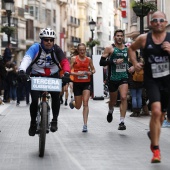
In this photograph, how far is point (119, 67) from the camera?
47.5ft

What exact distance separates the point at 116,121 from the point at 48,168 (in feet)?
28.0

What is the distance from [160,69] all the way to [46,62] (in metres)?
2.39

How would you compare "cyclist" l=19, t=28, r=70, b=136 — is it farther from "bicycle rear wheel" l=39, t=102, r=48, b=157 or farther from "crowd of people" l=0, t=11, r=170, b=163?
"bicycle rear wheel" l=39, t=102, r=48, b=157

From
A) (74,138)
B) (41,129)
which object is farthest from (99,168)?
(74,138)

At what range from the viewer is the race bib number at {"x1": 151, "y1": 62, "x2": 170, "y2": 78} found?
935 centimetres

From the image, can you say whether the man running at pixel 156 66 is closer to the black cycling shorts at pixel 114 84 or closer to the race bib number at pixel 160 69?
the race bib number at pixel 160 69

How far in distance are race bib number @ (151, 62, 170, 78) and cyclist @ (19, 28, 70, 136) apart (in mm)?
1893

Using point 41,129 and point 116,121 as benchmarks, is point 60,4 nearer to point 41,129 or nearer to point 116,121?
point 116,121

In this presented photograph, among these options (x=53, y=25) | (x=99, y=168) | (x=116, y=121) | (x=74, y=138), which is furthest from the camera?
(x=53, y=25)

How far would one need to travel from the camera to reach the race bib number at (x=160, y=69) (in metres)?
9.35

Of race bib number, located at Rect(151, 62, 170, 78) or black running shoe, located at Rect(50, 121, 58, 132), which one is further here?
black running shoe, located at Rect(50, 121, 58, 132)

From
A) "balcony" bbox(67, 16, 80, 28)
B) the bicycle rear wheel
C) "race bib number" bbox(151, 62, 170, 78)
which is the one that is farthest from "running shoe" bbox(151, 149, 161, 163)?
"balcony" bbox(67, 16, 80, 28)

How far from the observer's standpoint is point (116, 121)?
17.5 m

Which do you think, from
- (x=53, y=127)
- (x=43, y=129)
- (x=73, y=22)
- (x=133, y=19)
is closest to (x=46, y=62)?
(x=53, y=127)
